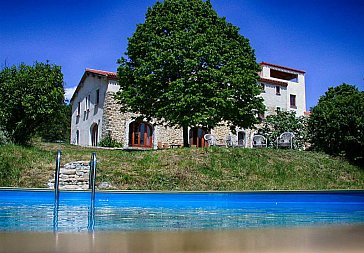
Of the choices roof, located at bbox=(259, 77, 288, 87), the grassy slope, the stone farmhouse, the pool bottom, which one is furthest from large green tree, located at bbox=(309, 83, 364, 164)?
the pool bottom

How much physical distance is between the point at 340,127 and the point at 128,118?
43.7 ft

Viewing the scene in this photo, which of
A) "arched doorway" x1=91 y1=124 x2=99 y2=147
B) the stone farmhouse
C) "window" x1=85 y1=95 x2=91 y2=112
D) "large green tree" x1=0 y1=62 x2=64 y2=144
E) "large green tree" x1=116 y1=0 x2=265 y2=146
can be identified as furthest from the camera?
"window" x1=85 y1=95 x2=91 y2=112

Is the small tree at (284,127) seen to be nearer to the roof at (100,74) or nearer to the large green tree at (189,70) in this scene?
the large green tree at (189,70)

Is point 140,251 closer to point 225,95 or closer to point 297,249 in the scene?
point 297,249

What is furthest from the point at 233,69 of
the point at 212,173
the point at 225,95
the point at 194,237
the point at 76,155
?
the point at 194,237

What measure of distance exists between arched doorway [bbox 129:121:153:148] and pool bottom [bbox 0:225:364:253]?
20.0 meters

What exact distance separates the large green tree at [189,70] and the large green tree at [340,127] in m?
3.19

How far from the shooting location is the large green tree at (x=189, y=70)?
16.7 metres

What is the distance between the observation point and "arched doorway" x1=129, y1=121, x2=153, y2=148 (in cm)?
2472

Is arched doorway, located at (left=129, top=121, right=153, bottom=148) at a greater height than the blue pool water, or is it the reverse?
arched doorway, located at (left=129, top=121, right=153, bottom=148)

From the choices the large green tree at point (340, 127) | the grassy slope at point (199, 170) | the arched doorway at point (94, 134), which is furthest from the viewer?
the arched doorway at point (94, 134)

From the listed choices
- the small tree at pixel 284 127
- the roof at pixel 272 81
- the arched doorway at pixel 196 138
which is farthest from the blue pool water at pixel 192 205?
the roof at pixel 272 81

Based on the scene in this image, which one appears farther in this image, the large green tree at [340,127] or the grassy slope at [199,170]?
the large green tree at [340,127]

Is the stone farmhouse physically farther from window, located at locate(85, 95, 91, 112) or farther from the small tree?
the small tree
